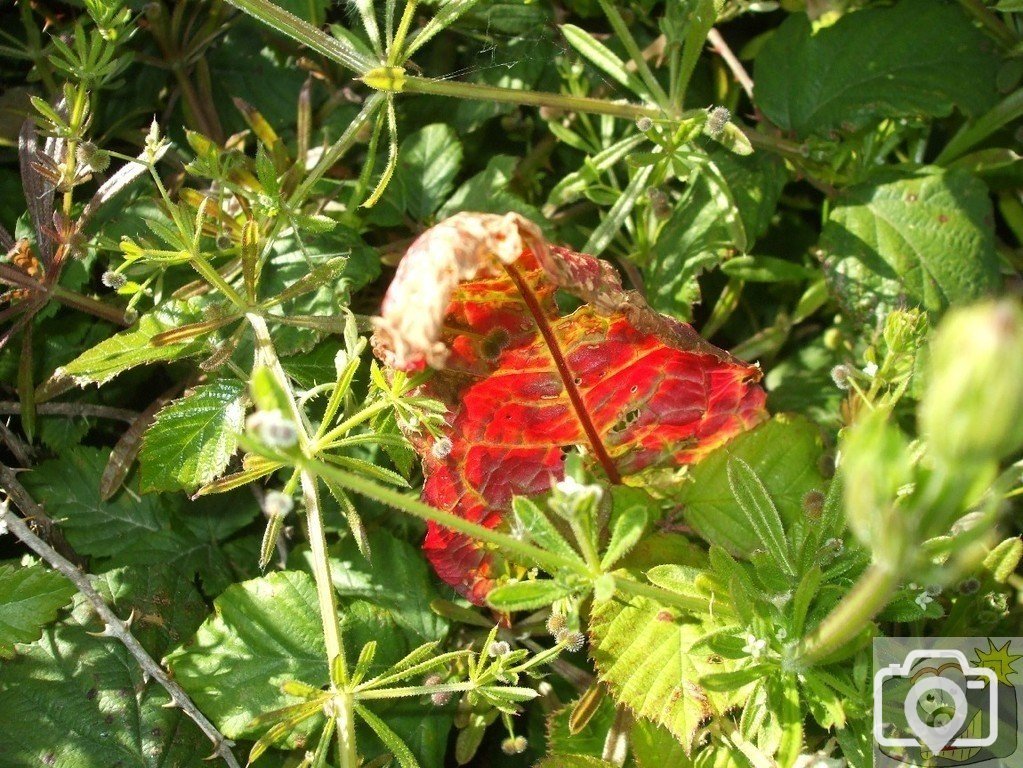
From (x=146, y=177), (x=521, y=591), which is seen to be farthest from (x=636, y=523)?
(x=146, y=177)

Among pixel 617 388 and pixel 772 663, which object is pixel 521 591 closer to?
pixel 772 663

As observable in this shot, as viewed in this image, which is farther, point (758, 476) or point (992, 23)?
point (992, 23)

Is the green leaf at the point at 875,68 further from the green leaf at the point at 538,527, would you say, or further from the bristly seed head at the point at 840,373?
the green leaf at the point at 538,527

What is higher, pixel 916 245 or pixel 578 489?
pixel 916 245

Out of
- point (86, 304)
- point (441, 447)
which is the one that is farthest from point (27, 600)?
point (441, 447)

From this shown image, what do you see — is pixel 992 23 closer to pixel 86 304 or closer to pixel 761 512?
pixel 761 512
